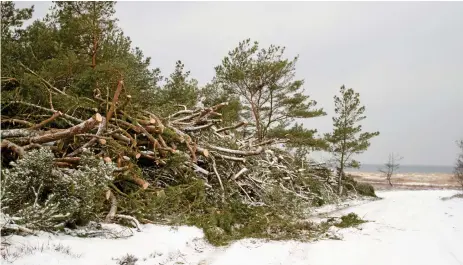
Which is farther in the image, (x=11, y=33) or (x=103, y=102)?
(x=11, y=33)

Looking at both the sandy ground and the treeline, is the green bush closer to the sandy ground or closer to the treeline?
the treeline

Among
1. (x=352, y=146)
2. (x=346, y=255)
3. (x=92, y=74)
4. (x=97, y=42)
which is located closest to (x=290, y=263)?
(x=346, y=255)

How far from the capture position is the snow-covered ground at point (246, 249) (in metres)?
3.50

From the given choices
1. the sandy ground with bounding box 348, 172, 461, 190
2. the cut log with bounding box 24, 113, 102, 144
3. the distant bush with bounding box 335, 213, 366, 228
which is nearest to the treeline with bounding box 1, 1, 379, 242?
the cut log with bounding box 24, 113, 102, 144

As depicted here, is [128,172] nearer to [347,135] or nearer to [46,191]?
[46,191]

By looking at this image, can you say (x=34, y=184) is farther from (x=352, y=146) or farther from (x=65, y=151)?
(x=352, y=146)

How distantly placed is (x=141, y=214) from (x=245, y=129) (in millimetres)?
11388

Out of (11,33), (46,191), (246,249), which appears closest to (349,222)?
(246,249)

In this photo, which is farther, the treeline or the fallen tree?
the treeline

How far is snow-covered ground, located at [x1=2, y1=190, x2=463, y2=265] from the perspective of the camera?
350 cm

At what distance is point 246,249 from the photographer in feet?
15.7

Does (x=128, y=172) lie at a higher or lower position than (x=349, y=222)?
higher

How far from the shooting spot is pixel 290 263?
163 inches

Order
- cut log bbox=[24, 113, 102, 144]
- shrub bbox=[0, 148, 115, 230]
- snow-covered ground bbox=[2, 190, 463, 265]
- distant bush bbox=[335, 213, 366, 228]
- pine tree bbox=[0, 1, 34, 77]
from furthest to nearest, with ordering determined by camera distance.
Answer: pine tree bbox=[0, 1, 34, 77] < distant bush bbox=[335, 213, 366, 228] < cut log bbox=[24, 113, 102, 144] < shrub bbox=[0, 148, 115, 230] < snow-covered ground bbox=[2, 190, 463, 265]
